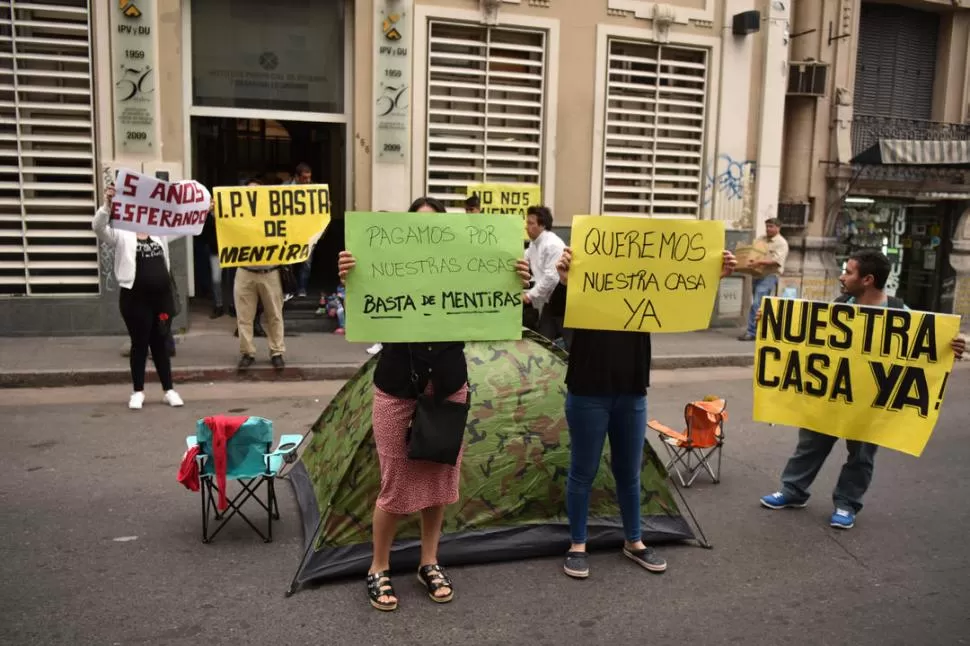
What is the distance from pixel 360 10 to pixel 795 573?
32.2 feet

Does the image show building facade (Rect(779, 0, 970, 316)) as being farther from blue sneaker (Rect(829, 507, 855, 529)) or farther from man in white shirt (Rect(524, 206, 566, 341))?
blue sneaker (Rect(829, 507, 855, 529))

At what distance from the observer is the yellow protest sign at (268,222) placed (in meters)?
7.77

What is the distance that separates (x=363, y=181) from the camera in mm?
12305

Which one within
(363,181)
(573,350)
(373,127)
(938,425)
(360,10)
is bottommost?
(938,425)

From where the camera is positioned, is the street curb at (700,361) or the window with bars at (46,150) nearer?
the window with bars at (46,150)

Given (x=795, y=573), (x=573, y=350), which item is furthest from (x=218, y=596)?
(x=795, y=573)

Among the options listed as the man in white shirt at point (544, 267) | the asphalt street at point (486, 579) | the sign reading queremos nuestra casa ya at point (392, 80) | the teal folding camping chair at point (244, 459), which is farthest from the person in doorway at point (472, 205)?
the teal folding camping chair at point (244, 459)

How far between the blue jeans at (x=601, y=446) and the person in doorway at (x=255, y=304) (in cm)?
578

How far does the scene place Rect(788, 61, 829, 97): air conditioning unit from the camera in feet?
47.9

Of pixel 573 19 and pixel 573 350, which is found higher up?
pixel 573 19

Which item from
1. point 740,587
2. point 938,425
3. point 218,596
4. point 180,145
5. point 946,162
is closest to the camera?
point 218,596

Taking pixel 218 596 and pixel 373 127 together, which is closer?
pixel 218 596

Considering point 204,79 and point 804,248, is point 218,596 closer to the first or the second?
point 204,79

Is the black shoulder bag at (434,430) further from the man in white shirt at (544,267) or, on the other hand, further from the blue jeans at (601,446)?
the man in white shirt at (544,267)
